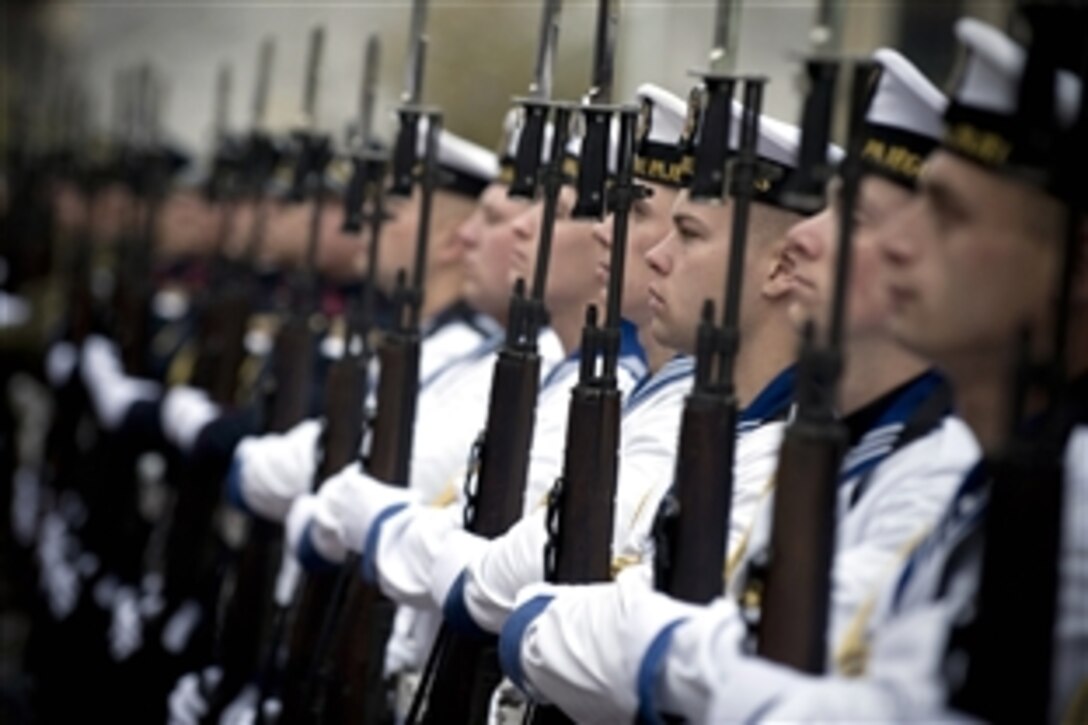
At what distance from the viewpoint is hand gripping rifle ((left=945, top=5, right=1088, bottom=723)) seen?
2.71 m

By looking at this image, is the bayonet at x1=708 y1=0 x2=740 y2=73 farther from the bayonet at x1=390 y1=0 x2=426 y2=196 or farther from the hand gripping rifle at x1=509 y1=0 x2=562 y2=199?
the bayonet at x1=390 y1=0 x2=426 y2=196

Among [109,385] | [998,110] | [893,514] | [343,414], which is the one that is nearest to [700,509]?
[893,514]

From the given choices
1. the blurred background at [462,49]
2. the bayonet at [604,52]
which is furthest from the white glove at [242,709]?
the bayonet at [604,52]

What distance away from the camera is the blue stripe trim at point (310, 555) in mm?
5641

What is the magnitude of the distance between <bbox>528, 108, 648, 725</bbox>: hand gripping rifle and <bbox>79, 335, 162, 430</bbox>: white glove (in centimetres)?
553

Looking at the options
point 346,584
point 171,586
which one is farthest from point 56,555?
point 346,584

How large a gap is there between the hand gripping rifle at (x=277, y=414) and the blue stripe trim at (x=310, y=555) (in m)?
0.57

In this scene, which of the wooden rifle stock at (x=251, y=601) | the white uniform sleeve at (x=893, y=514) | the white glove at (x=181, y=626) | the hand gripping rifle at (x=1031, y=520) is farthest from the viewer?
the white glove at (x=181, y=626)

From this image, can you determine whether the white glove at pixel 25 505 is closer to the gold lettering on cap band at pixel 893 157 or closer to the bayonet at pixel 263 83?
the bayonet at pixel 263 83

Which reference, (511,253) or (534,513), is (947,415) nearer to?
(534,513)

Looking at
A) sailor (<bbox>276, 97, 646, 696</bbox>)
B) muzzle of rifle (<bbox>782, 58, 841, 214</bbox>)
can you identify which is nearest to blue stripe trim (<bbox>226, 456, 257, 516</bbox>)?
sailor (<bbox>276, 97, 646, 696</bbox>)

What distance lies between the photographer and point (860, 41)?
11.0 ft

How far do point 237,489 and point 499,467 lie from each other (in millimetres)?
2205

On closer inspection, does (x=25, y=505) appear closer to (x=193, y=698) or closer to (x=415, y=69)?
(x=193, y=698)
